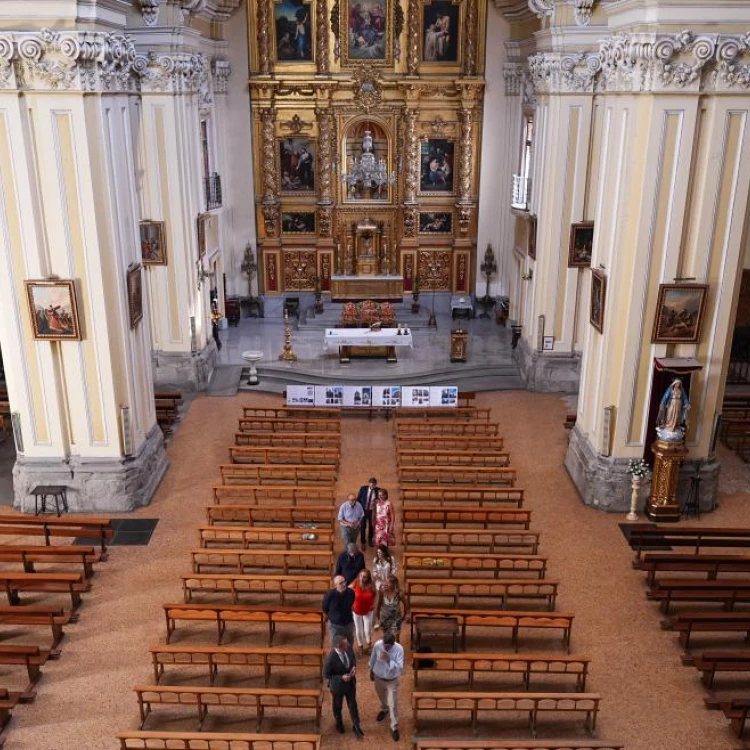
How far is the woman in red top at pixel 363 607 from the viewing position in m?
9.65

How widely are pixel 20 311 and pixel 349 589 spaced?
7.45m

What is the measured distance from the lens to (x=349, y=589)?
9.23 metres

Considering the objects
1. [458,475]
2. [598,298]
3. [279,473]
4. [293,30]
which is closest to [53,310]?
[279,473]

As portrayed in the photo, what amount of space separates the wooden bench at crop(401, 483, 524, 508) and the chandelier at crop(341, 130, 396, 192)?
14522 millimetres

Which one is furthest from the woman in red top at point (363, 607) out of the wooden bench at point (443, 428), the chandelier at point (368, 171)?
the chandelier at point (368, 171)

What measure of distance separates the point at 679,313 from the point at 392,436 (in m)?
6.68

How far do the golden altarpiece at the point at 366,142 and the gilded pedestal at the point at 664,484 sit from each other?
1445 centimetres

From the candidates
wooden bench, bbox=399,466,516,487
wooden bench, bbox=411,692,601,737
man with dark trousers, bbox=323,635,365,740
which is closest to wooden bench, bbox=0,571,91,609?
man with dark trousers, bbox=323,635,365,740

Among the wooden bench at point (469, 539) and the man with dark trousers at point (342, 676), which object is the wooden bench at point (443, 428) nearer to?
the wooden bench at point (469, 539)

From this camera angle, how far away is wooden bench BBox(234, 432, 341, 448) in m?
16.1

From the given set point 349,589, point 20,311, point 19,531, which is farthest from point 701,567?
point 20,311

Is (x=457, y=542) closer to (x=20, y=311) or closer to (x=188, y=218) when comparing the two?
(x=20, y=311)

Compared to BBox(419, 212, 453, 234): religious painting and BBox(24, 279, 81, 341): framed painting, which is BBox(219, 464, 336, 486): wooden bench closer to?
BBox(24, 279, 81, 341): framed painting

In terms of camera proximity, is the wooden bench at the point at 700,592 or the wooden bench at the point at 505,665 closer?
the wooden bench at the point at 505,665
